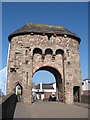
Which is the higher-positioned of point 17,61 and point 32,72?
point 17,61

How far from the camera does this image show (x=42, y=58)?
19.0m

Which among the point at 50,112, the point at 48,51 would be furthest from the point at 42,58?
the point at 50,112

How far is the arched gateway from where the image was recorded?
18231 millimetres

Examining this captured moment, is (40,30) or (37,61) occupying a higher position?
(40,30)

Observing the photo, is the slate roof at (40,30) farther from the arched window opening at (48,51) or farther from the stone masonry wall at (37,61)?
the arched window opening at (48,51)

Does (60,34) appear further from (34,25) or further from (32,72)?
(32,72)

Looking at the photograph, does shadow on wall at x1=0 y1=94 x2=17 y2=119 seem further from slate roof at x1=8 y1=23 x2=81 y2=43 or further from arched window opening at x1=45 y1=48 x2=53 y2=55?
slate roof at x1=8 y1=23 x2=81 y2=43

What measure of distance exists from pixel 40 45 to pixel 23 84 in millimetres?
4517

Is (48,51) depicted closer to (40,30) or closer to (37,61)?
(37,61)

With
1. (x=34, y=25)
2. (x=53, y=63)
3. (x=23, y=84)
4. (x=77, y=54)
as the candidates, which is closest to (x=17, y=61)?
(x=23, y=84)

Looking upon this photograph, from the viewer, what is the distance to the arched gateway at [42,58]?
18231 millimetres

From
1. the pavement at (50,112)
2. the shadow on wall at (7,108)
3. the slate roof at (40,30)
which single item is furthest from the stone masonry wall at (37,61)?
the shadow on wall at (7,108)

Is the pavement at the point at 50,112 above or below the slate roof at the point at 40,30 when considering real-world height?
below

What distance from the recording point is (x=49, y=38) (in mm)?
19422
